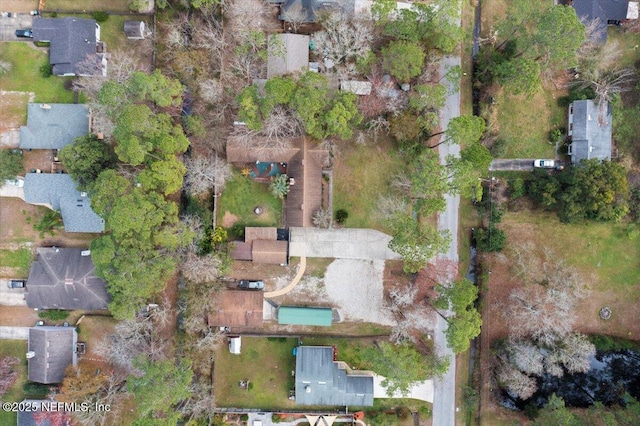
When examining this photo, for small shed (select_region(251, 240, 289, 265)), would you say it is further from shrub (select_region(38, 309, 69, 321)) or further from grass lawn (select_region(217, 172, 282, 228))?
shrub (select_region(38, 309, 69, 321))

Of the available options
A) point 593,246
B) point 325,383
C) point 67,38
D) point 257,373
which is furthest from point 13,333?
point 593,246

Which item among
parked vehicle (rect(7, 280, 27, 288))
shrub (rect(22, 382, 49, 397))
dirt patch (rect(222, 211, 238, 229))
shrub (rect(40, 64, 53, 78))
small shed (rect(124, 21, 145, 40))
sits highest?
small shed (rect(124, 21, 145, 40))

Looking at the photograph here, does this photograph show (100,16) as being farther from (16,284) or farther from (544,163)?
(544,163)

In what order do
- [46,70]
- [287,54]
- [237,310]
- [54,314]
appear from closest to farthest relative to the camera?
[287,54], [237,310], [54,314], [46,70]

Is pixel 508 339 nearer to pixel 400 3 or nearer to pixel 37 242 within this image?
pixel 400 3

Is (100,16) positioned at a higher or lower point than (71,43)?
higher

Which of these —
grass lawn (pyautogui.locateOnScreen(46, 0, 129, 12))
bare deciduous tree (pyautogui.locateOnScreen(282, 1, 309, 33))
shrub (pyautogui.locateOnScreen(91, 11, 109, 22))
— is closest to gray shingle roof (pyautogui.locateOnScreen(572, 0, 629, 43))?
bare deciduous tree (pyautogui.locateOnScreen(282, 1, 309, 33))

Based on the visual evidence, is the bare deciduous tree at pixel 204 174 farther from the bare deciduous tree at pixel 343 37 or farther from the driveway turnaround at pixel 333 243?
the bare deciduous tree at pixel 343 37
